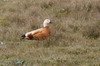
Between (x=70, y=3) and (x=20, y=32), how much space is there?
3.49 meters

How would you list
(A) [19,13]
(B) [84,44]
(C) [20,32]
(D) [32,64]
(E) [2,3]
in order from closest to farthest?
(D) [32,64]
(B) [84,44]
(C) [20,32]
(A) [19,13]
(E) [2,3]

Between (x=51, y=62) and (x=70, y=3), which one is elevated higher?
(x=70, y=3)

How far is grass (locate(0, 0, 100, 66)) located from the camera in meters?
7.72

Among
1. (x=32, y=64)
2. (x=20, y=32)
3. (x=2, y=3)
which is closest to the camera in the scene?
(x=32, y=64)

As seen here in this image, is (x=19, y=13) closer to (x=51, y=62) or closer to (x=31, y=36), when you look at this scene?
(x=31, y=36)

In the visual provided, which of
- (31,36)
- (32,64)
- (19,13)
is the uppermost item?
(19,13)

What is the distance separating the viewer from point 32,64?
743 centimetres

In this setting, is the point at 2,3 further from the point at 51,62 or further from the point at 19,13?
the point at 51,62

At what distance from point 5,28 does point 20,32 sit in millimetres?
670

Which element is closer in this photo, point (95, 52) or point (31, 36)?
point (95, 52)

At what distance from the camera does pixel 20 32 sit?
10.4 meters

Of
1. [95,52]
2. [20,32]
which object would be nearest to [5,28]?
[20,32]

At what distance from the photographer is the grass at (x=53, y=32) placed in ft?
25.3

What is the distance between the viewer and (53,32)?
1022cm
